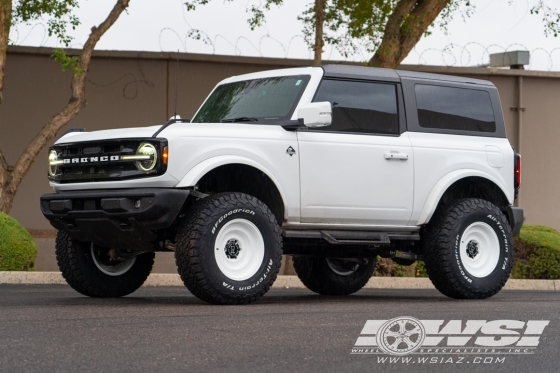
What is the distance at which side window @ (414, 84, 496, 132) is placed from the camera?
10617mm

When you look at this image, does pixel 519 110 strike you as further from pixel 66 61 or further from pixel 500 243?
pixel 500 243

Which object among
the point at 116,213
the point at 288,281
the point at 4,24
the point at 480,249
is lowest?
the point at 288,281

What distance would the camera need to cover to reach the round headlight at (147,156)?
343 inches

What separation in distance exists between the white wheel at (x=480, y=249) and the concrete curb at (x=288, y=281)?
11.4ft

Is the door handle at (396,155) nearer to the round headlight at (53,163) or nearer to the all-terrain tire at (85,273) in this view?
the all-terrain tire at (85,273)

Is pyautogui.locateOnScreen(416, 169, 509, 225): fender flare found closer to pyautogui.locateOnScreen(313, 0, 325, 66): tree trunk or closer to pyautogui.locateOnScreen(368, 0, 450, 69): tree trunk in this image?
pyautogui.locateOnScreen(313, 0, 325, 66): tree trunk

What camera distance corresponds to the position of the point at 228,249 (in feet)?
29.4

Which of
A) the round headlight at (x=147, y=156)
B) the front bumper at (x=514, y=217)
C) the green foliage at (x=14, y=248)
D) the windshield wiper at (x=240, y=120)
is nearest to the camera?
the round headlight at (x=147, y=156)

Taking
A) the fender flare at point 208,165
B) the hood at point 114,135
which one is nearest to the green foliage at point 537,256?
the fender flare at point 208,165

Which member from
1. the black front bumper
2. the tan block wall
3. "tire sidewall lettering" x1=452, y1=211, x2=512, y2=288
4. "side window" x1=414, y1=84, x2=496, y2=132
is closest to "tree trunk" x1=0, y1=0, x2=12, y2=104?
the tan block wall

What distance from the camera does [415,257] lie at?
1059 centimetres

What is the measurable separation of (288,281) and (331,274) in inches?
87.5

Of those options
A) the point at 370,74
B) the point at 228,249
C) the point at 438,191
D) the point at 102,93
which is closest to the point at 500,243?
the point at 438,191

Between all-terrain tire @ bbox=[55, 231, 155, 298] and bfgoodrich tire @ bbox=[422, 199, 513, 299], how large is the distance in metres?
2.87
